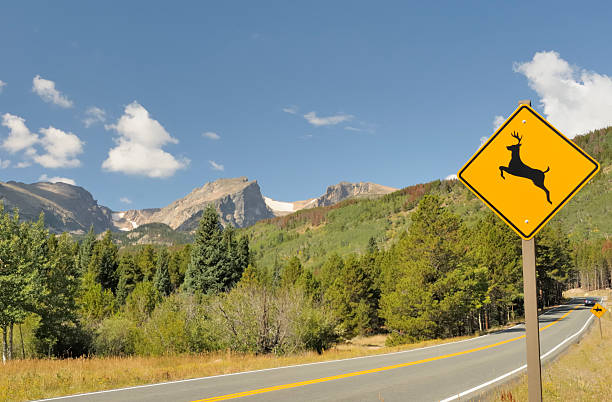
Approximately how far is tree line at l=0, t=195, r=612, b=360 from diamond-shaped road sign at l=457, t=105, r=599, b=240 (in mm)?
15277

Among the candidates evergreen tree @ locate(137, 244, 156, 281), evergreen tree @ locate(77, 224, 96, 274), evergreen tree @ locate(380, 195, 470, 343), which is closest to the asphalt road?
evergreen tree @ locate(380, 195, 470, 343)

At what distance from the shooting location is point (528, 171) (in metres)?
3.74

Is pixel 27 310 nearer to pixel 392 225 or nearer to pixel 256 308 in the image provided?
pixel 256 308

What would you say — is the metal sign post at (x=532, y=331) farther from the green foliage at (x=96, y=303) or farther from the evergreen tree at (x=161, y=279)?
the evergreen tree at (x=161, y=279)

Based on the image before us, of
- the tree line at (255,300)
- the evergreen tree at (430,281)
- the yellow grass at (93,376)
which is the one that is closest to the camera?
the yellow grass at (93,376)

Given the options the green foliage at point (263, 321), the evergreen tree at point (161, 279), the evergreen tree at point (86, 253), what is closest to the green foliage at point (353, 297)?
the green foliage at point (263, 321)

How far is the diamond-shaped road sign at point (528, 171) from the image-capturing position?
3.59m

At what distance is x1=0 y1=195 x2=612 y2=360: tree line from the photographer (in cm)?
1888

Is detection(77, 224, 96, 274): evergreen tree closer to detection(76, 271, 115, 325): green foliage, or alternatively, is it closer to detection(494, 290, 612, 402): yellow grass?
detection(76, 271, 115, 325): green foliage

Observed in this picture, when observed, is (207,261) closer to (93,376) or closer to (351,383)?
(93,376)

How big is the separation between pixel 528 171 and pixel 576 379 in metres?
9.52

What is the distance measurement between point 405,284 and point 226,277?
21059mm

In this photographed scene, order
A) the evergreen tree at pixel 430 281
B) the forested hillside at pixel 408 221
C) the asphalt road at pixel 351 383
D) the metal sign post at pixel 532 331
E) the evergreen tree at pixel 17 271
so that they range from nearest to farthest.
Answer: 1. the metal sign post at pixel 532 331
2. the asphalt road at pixel 351 383
3. the evergreen tree at pixel 17 271
4. the evergreen tree at pixel 430 281
5. the forested hillside at pixel 408 221

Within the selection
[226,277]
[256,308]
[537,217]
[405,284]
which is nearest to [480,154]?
[537,217]
